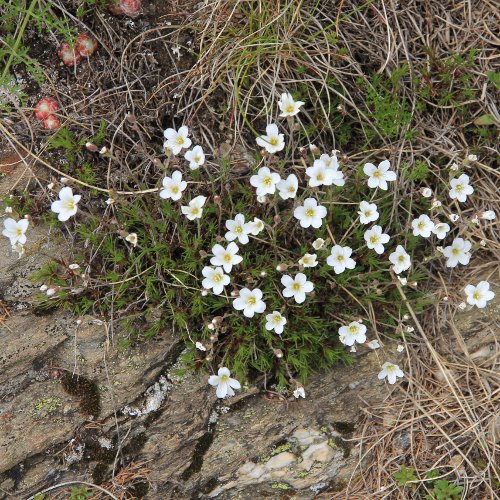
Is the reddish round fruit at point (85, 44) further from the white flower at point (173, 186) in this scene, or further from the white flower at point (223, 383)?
the white flower at point (223, 383)

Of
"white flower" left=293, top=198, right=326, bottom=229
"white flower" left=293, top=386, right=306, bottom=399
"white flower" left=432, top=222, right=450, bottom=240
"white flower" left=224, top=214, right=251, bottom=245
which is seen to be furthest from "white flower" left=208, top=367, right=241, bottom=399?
"white flower" left=432, top=222, right=450, bottom=240

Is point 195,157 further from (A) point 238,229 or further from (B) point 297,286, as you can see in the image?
(B) point 297,286

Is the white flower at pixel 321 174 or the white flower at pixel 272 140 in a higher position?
the white flower at pixel 272 140

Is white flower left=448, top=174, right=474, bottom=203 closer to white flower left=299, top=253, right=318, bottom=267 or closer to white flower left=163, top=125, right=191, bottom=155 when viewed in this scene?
white flower left=299, top=253, right=318, bottom=267

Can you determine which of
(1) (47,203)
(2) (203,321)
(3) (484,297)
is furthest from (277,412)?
(1) (47,203)

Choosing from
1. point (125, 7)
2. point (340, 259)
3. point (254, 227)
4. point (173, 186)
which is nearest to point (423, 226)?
point (340, 259)

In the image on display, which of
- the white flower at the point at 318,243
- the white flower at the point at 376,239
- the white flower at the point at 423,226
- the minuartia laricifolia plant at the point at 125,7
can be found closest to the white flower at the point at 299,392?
the white flower at the point at 318,243

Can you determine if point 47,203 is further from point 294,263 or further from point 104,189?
point 294,263
